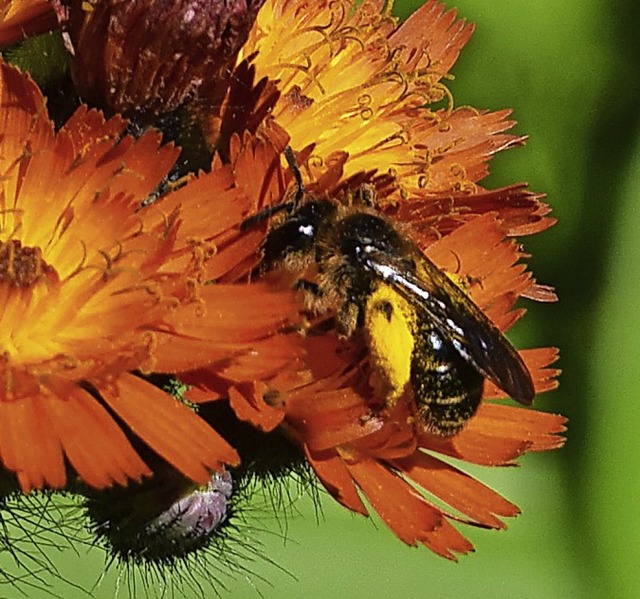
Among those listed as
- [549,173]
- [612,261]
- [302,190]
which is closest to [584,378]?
[612,261]

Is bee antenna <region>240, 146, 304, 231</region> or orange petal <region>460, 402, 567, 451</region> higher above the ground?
bee antenna <region>240, 146, 304, 231</region>

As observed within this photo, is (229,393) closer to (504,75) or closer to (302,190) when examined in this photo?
(302,190)

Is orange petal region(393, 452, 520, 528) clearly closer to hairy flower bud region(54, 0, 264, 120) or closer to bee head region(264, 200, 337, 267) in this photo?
bee head region(264, 200, 337, 267)

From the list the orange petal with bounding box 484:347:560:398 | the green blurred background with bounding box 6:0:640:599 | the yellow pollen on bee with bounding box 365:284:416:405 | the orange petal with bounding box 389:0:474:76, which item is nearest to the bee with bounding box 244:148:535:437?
Result: the yellow pollen on bee with bounding box 365:284:416:405

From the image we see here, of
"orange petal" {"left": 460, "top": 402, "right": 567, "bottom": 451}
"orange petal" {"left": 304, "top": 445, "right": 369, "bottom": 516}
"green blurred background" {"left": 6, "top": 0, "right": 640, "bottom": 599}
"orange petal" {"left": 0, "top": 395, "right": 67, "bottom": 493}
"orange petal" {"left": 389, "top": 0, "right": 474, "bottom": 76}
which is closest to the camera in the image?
"orange petal" {"left": 0, "top": 395, "right": 67, "bottom": 493}

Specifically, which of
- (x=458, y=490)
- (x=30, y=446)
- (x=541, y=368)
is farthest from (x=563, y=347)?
(x=30, y=446)

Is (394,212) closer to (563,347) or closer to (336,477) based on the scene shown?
(336,477)

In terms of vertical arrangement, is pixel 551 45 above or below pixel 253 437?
below
